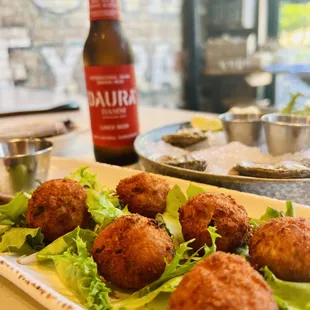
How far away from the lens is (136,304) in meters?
0.57

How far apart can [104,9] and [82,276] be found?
0.91 meters

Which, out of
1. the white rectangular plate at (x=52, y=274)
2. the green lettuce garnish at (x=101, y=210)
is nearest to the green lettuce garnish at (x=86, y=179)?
the white rectangular plate at (x=52, y=274)

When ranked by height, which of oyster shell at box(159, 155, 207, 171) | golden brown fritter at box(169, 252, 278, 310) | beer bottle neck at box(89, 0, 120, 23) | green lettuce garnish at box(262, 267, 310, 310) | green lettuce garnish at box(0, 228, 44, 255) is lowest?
green lettuce garnish at box(0, 228, 44, 255)

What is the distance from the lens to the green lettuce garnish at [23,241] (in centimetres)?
76

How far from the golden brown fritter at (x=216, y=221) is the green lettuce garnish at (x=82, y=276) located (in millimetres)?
184

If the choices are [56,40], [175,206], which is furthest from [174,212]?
[56,40]

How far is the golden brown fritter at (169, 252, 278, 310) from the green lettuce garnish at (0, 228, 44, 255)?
0.37 meters

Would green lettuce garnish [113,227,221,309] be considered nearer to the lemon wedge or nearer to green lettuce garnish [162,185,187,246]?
green lettuce garnish [162,185,187,246]

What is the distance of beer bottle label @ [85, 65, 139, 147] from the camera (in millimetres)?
1272

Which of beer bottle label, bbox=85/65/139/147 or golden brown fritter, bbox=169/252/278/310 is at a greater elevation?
beer bottle label, bbox=85/65/139/147

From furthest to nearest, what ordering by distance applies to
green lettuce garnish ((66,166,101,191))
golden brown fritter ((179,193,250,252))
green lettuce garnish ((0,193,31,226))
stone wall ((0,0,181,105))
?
stone wall ((0,0,181,105)) < green lettuce garnish ((66,166,101,191)) < green lettuce garnish ((0,193,31,226)) < golden brown fritter ((179,193,250,252))

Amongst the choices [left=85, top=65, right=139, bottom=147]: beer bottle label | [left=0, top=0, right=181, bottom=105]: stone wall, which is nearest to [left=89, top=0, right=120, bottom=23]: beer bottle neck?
[left=85, top=65, right=139, bottom=147]: beer bottle label

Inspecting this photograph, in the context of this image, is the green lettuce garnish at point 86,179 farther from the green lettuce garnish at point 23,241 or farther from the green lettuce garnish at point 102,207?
the green lettuce garnish at point 23,241

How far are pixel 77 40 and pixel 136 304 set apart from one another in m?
4.60
